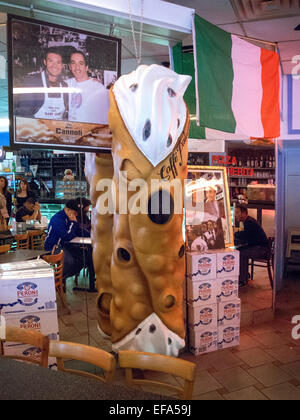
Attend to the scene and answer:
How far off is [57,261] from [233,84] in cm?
262

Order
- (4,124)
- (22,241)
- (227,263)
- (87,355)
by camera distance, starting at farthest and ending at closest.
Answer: (4,124) → (22,241) → (227,263) → (87,355)

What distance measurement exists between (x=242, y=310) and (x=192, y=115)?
2505 mm

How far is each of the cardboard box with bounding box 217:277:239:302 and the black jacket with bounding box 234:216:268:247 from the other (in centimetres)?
86

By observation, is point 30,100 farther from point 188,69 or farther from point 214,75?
point 188,69

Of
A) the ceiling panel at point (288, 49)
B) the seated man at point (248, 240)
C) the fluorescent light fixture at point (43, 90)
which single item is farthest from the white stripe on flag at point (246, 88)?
the fluorescent light fixture at point (43, 90)

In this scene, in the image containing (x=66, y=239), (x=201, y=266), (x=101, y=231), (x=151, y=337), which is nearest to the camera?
(x=151, y=337)

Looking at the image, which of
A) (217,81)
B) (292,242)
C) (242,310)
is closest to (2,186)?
(217,81)

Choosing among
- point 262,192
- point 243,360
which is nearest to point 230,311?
point 243,360

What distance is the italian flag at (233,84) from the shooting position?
3.10m

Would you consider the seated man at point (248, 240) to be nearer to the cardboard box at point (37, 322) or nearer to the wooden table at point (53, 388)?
the cardboard box at point (37, 322)

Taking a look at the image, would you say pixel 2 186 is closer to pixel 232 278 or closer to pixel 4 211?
pixel 4 211

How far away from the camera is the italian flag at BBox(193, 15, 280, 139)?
3.10m

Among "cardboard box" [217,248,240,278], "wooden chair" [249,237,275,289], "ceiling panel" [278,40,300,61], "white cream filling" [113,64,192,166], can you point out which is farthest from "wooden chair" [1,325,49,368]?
"ceiling panel" [278,40,300,61]

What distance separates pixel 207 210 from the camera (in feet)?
12.8
